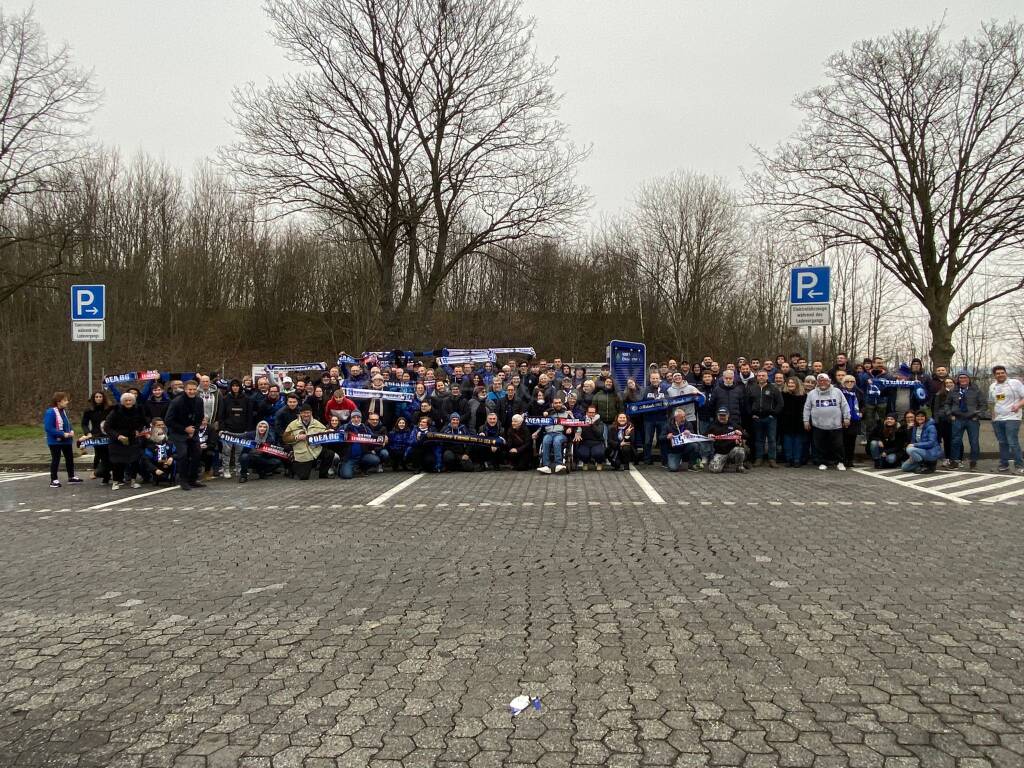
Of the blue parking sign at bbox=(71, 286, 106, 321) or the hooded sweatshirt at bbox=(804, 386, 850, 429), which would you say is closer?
the hooded sweatshirt at bbox=(804, 386, 850, 429)

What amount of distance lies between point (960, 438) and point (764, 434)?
3.58m

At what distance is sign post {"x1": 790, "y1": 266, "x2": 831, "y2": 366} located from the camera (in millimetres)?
14281

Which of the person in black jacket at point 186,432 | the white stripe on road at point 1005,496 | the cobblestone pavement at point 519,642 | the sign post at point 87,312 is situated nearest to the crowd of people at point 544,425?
the person in black jacket at point 186,432

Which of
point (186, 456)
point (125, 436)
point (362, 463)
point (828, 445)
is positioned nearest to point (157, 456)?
point (125, 436)

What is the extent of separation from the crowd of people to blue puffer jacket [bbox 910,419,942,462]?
1.1 inches

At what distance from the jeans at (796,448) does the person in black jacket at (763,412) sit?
0.26 m

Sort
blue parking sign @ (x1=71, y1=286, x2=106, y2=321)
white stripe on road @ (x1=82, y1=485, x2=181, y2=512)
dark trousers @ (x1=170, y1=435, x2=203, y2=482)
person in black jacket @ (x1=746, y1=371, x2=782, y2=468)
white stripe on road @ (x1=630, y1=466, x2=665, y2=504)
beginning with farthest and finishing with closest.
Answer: blue parking sign @ (x1=71, y1=286, x2=106, y2=321) < person in black jacket @ (x1=746, y1=371, x2=782, y2=468) < dark trousers @ (x1=170, y1=435, x2=203, y2=482) < white stripe on road @ (x1=82, y1=485, x2=181, y2=512) < white stripe on road @ (x1=630, y1=466, x2=665, y2=504)

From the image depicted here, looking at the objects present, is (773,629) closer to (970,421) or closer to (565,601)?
(565,601)

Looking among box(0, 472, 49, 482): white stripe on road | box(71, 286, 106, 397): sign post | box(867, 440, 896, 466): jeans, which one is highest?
box(71, 286, 106, 397): sign post

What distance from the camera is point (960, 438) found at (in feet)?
44.1

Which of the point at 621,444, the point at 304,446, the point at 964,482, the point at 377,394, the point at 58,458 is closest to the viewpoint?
the point at 964,482

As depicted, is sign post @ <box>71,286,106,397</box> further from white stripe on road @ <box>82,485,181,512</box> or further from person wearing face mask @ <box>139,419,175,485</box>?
white stripe on road @ <box>82,485,181,512</box>

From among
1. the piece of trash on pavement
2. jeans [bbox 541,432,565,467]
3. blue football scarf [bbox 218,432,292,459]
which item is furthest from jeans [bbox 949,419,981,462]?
the piece of trash on pavement

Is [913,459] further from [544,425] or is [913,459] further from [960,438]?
[544,425]
